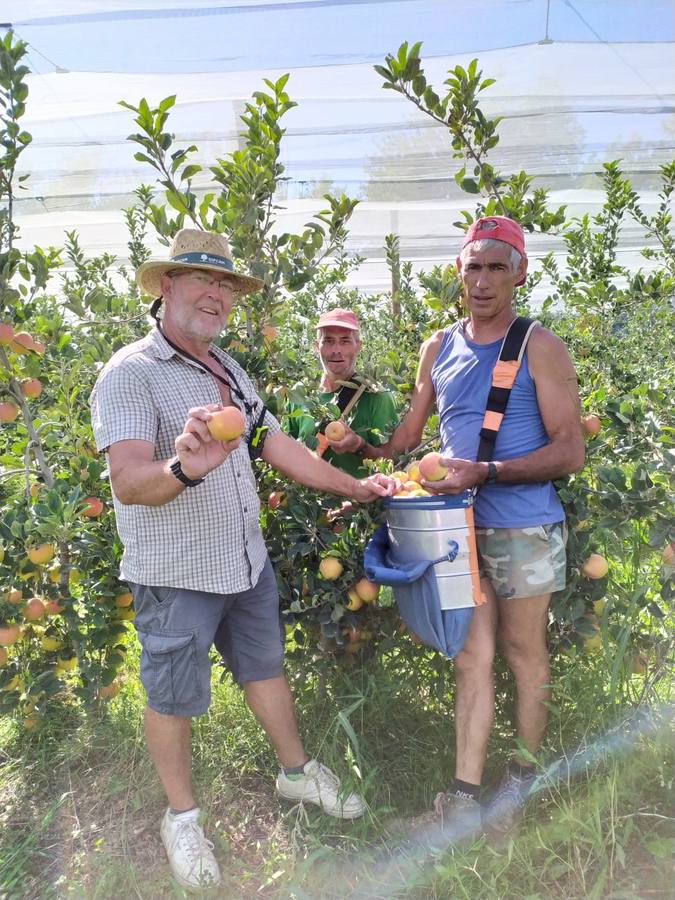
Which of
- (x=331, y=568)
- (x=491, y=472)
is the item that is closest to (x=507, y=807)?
(x=331, y=568)

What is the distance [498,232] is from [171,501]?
112 centimetres

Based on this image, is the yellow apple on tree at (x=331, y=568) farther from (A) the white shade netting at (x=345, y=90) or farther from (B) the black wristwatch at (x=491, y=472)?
(A) the white shade netting at (x=345, y=90)

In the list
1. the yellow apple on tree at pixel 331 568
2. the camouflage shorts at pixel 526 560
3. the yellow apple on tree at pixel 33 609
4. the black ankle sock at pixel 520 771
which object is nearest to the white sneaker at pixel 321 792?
the black ankle sock at pixel 520 771

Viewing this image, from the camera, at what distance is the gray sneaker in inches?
77.3

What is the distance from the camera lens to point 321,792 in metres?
2.16

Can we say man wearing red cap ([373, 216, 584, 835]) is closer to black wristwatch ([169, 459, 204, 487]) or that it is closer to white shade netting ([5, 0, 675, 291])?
black wristwatch ([169, 459, 204, 487])

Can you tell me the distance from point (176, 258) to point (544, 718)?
1641 millimetres

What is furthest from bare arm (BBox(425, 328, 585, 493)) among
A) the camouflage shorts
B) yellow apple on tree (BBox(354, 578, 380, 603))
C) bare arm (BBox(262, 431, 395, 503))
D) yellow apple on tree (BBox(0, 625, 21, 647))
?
yellow apple on tree (BBox(0, 625, 21, 647))

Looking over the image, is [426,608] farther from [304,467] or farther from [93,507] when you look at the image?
[93,507]

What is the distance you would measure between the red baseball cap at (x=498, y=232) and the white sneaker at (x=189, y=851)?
1.77 meters

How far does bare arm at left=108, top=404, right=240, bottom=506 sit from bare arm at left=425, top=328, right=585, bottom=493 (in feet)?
2.47

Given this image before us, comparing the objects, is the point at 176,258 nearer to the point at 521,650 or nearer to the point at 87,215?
the point at 521,650

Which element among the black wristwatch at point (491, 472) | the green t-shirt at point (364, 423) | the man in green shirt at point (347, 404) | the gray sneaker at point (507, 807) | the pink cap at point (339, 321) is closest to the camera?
the black wristwatch at point (491, 472)

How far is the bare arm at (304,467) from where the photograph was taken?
7.01 feet
